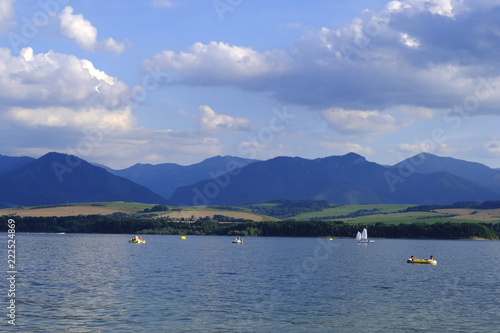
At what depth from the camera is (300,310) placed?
74.1 m

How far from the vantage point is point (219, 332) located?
60.2 m

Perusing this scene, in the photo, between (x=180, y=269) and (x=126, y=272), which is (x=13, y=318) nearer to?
(x=126, y=272)

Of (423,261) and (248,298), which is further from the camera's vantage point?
(423,261)

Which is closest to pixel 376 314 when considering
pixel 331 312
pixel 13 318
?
pixel 331 312

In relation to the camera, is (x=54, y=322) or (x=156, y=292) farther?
(x=156, y=292)

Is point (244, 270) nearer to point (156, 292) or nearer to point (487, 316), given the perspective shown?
point (156, 292)

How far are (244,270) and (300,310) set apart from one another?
170 feet

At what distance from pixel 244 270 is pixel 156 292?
134 feet

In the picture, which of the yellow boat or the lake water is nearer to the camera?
the lake water

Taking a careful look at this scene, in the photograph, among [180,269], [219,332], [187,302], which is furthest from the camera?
[180,269]

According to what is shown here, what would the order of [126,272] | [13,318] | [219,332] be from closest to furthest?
1. [219,332]
2. [13,318]
3. [126,272]

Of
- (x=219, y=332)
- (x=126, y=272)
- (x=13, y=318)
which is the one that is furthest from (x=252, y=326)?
(x=126, y=272)

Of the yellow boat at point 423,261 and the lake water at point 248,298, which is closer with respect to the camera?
the lake water at point 248,298

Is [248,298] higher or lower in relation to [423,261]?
higher
